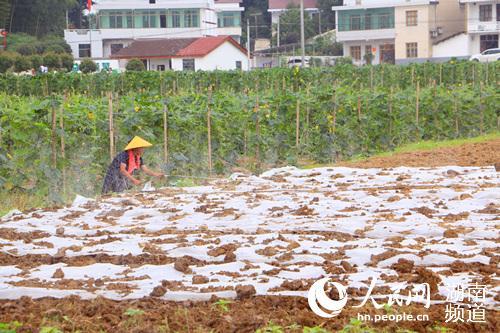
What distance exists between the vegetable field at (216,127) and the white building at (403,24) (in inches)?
1366

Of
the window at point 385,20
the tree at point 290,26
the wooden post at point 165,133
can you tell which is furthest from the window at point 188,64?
the wooden post at point 165,133

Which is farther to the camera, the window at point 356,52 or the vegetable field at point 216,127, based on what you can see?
the window at point 356,52

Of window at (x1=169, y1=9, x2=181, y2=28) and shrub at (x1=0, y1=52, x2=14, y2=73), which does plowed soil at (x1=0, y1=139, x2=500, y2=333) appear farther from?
window at (x1=169, y1=9, x2=181, y2=28)

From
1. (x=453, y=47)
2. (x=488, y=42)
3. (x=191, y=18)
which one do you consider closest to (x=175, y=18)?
(x=191, y=18)

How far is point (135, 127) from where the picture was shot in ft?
44.5

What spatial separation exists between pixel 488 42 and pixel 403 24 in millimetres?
4865

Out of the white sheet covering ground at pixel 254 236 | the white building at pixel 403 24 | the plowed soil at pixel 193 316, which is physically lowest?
the plowed soil at pixel 193 316

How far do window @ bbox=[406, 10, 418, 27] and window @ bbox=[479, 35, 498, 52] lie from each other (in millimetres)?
3821

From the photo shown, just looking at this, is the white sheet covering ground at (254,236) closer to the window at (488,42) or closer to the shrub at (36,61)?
the shrub at (36,61)

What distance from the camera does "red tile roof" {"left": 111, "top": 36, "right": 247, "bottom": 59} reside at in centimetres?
5109

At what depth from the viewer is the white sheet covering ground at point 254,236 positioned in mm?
7004

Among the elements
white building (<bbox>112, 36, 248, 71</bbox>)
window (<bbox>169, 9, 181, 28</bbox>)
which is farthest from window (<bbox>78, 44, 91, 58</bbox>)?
white building (<bbox>112, 36, 248, 71</bbox>)

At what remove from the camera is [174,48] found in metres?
52.7

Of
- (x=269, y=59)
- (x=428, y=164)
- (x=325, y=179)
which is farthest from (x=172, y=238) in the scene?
(x=269, y=59)
